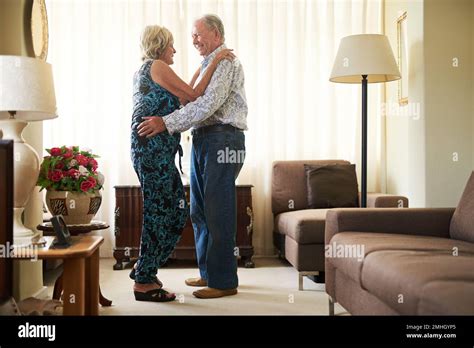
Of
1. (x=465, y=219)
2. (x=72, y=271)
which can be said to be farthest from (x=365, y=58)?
(x=72, y=271)

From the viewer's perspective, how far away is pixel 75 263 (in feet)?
6.65

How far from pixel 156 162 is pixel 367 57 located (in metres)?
1.69

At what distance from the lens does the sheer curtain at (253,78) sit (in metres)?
4.69

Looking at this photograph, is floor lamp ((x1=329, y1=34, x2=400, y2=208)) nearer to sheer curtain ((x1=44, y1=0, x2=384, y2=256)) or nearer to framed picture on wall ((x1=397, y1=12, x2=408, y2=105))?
framed picture on wall ((x1=397, y1=12, x2=408, y2=105))

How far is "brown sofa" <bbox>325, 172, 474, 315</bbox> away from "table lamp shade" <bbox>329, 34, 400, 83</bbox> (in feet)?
4.42

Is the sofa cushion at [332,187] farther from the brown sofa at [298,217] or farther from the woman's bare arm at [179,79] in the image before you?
the woman's bare arm at [179,79]

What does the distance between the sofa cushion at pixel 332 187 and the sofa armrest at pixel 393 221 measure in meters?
1.43

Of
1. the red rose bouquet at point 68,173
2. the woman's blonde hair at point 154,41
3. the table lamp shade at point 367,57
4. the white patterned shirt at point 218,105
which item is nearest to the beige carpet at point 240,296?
the red rose bouquet at point 68,173

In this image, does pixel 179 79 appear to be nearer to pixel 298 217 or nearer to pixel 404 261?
pixel 298 217

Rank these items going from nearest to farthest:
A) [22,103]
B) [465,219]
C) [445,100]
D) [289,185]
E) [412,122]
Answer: [22,103]
[465,219]
[445,100]
[412,122]
[289,185]

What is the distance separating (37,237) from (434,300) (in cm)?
150

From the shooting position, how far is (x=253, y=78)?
478cm

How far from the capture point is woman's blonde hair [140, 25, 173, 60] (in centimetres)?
304

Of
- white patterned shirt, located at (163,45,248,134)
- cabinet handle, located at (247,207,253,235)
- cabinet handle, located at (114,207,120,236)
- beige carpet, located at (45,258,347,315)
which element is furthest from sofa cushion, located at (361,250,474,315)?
cabinet handle, located at (114,207,120,236)
